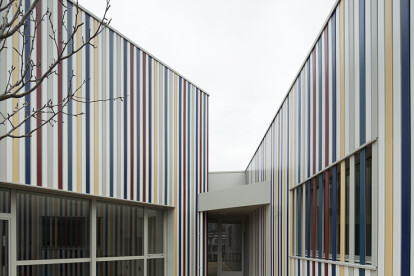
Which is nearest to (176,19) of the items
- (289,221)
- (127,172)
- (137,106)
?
(137,106)

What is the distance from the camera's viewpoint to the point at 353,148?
467 cm

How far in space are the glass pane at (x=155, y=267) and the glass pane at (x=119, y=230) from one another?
1.70ft

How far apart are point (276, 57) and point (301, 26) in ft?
12.4

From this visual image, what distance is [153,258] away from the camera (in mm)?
9695

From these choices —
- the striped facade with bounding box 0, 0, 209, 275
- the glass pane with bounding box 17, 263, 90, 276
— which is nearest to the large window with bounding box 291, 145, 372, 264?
the striped facade with bounding box 0, 0, 209, 275

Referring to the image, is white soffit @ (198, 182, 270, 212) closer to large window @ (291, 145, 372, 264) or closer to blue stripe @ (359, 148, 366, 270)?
large window @ (291, 145, 372, 264)

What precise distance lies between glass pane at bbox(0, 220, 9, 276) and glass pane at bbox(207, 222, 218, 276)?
1156 cm

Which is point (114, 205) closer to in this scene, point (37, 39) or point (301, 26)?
point (37, 39)

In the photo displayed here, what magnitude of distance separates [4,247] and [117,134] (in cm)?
311

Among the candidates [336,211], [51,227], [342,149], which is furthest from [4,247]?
[342,149]

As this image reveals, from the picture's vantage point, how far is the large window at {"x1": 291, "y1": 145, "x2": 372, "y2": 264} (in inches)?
170
